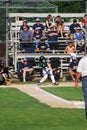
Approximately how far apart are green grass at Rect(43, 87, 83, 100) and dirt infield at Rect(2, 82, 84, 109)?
379mm

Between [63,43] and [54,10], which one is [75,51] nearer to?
[63,43]

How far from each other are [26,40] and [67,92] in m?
6.72

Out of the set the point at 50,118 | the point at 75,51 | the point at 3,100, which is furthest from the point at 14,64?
the point at 50,118

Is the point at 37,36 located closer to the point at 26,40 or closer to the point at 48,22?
the point at 26,40

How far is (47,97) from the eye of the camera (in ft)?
68.0

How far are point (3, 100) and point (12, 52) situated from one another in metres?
11.7

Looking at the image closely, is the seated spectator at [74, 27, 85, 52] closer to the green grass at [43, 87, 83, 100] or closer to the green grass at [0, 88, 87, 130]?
the green grass at [43, 87, 83, 100]

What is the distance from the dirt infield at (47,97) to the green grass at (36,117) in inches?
18.7

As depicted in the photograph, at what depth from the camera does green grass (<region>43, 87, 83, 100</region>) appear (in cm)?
2081

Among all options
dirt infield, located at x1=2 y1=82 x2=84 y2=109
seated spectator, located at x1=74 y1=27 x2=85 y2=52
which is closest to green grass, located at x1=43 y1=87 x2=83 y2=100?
dirt infield, located at x1=2 y1=82 x2=84 y2=109

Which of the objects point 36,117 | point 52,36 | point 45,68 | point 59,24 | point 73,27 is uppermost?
point 36,117

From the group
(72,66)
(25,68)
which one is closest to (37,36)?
(25,68)

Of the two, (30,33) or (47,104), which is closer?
(47,104)

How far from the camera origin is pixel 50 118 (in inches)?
557
